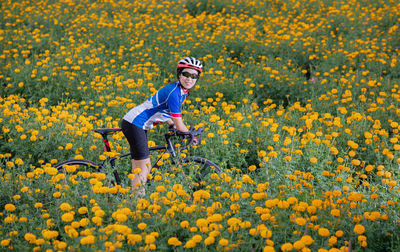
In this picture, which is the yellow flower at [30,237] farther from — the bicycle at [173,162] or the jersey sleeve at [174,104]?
the jersey sleeve at [174,104]

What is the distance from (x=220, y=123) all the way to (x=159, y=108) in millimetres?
1157

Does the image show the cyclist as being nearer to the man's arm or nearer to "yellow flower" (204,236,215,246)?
the man's arm

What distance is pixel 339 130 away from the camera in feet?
17.4

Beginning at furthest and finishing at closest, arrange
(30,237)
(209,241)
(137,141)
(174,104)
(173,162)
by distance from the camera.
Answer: (173,162) < (137,141) < (174,104) < (30,237) < (209,241)

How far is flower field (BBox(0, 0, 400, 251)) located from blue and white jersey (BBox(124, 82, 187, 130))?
2.25 feet

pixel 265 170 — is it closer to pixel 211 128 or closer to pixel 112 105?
pixel 211 128

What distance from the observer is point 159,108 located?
4.07 m

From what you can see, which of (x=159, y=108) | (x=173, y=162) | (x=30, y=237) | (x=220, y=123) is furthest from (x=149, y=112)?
(x=30, y=237)

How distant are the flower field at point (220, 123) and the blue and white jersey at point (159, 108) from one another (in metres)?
0.68

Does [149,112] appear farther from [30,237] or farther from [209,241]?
[209,241]

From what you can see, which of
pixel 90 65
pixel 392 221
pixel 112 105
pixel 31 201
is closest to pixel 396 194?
pixel 392 221

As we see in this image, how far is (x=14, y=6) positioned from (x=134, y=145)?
9.94 m

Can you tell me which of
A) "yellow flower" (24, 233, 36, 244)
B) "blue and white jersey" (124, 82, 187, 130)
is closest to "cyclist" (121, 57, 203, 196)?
"blue and white jersey" (124, 82, 187, 130)

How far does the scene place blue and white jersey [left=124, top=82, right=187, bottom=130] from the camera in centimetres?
389
